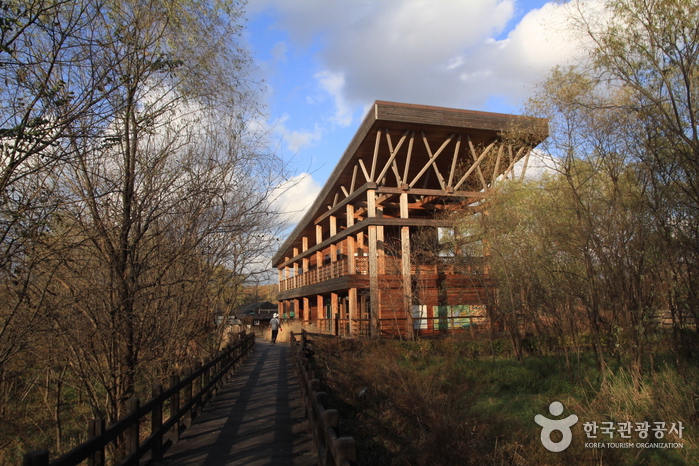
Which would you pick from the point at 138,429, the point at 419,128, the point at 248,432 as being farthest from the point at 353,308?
the point at 138,429

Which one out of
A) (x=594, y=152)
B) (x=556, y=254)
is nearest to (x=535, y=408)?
(x=556, y=254)

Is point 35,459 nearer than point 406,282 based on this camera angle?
Yes

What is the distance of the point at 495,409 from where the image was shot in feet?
34.5

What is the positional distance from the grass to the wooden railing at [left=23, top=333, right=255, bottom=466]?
2554mm

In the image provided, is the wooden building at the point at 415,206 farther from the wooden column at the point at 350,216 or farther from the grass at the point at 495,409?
the grass at the point at 495,409

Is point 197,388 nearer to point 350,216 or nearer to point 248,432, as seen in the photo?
point 248,432

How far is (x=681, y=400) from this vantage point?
8133 mm

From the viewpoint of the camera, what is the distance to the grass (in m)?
6.92

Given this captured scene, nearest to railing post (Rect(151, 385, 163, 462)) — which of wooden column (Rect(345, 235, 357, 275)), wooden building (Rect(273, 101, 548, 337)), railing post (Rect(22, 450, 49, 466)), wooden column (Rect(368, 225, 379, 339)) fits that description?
railing post (Rect(22, 450, 49, 466))

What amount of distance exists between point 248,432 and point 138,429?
2669mm

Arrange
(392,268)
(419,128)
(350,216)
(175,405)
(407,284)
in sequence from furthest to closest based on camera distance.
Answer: (350,216) < (419,128) < (392,268) < (407,284) < (175,405)

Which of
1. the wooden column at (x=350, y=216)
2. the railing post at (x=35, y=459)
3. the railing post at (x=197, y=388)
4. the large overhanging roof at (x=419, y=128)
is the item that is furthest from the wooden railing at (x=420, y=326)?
the railing post at (x=35, y=459)

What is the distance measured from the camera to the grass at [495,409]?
6.92 m

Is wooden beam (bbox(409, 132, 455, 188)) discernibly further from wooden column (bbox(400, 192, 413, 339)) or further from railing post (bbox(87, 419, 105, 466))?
railing post (bbox(87, 419, 105, 466))
